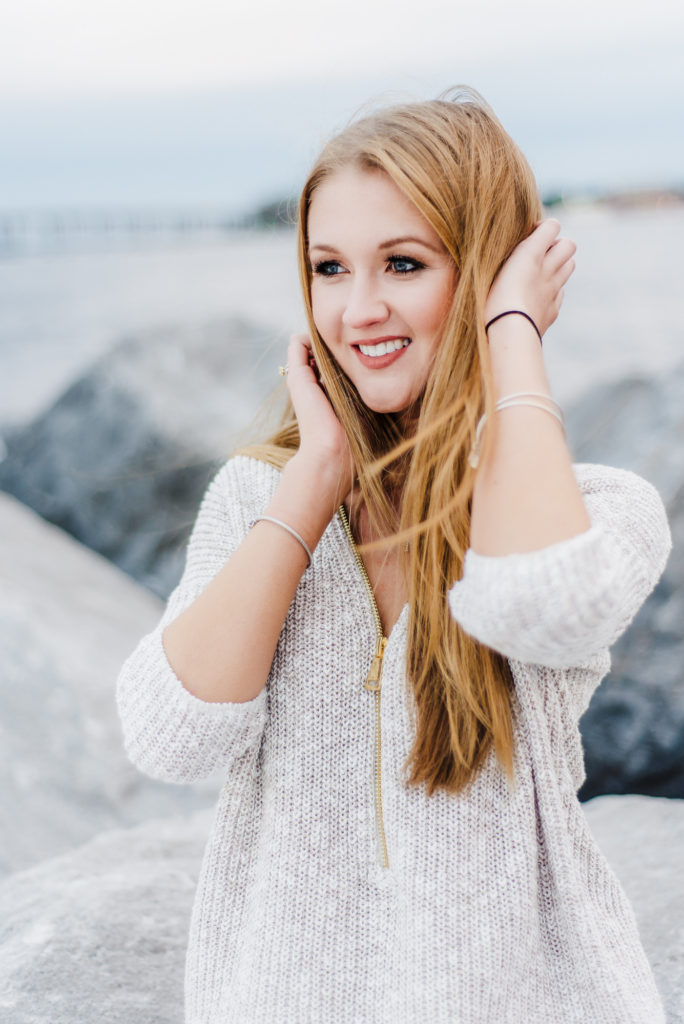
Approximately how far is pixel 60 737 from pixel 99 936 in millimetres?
960

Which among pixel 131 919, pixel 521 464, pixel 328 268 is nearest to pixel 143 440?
pixel 131 919

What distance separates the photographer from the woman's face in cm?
116

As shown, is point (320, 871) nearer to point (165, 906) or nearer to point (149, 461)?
point (165, 906)

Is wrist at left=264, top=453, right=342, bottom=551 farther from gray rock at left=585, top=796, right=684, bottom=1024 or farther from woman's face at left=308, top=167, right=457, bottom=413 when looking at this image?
gray rock at left=585, top=796, right=684, bottom=1024

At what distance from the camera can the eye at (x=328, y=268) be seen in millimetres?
1245

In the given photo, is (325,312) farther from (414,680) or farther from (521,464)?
(414,680)

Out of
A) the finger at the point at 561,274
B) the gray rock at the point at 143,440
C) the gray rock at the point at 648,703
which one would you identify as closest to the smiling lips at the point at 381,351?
the finger at the point at 561,274

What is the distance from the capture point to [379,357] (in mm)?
1208

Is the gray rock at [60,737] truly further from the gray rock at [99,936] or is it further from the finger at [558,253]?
the finger at [558,253]

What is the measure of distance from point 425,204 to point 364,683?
0.63 meters

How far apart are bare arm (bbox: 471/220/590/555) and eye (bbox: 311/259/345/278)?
23cm

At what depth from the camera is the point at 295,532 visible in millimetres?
1139

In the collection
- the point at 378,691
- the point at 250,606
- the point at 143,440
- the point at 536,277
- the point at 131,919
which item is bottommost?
the point at 131,919

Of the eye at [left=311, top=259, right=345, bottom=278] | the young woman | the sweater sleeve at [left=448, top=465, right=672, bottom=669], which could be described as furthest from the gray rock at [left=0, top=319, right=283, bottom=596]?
the sweater sleeve at [left=448, top=465, right=672, bottom=669]
